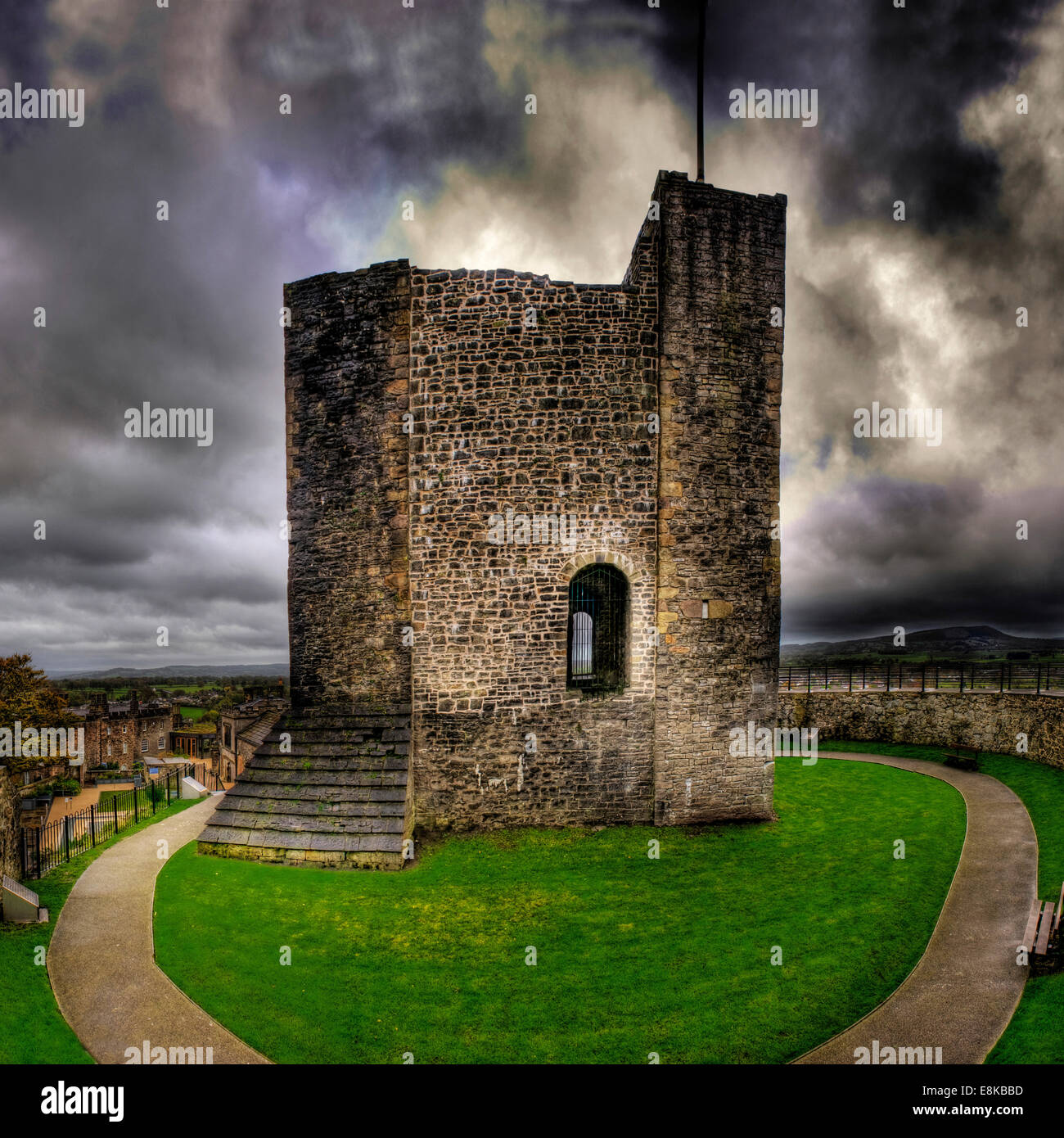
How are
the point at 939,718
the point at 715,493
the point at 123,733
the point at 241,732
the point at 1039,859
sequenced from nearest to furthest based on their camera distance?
1. the point at 1039,859
2. the point at 715,493
3. the point at 939,718
4. the point at 241,732
5. the point at 123,733

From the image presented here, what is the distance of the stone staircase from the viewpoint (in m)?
9.61

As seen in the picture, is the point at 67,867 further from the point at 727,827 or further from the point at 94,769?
the point at 94,769

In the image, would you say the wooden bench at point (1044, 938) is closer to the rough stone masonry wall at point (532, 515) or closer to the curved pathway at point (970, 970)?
the curved pathway at point (970, 970)

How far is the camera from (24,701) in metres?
8.67

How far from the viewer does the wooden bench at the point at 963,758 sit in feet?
52.1

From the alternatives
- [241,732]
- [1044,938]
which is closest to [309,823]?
[1044,938]

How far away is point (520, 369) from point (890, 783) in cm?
1279

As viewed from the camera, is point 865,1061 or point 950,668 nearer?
point 865,1061

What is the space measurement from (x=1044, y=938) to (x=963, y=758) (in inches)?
460

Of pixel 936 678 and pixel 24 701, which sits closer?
pixel 24 701

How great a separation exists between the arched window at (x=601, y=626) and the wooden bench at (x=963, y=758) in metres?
11.0

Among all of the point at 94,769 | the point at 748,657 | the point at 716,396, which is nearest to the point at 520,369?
the point at 716,396

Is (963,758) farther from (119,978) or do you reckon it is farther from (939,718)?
(119,978)

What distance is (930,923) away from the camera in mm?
7699
